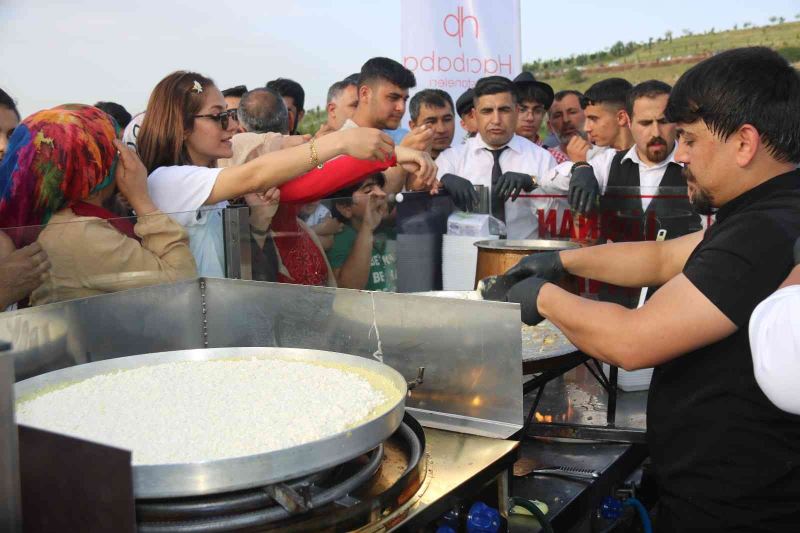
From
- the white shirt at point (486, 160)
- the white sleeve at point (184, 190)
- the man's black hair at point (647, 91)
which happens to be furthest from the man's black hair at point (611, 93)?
the white sleeve at point (184, 190)

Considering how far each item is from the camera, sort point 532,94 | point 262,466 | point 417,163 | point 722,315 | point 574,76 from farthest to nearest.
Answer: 1. point 574,76
2. point 532,94
3. point 417,163
4. point 722,315
5. point 262,466

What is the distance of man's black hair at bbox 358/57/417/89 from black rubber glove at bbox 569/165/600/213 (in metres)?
1.42

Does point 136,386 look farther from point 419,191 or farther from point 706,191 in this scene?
point 419,191

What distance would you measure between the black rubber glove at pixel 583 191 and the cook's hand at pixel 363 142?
3.90ft

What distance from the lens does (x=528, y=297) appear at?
1.72m

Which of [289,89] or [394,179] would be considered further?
[289,89]

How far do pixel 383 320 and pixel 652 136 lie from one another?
270 cm

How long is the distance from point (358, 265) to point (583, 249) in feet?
2.84

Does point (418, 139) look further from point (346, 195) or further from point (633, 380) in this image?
point (633, 380)

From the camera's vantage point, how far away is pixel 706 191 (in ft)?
5.68

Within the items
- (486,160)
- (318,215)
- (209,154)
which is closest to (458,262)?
(318,215)

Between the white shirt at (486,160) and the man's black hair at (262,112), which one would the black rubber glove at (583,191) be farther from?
the man's black hair at (262,112)

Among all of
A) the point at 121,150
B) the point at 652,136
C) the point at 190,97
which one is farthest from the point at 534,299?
the point at 652,136

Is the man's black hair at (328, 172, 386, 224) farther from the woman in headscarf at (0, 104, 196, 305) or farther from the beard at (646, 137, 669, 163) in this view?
the beard at (646, 137, 669, 163)
